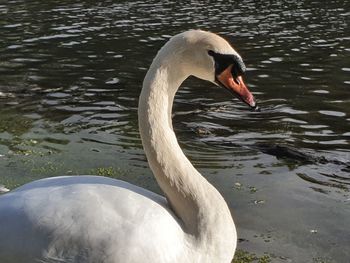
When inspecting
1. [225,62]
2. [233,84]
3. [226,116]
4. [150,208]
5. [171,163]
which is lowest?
[226,116]


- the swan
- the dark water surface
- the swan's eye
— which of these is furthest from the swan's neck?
the dark water surface

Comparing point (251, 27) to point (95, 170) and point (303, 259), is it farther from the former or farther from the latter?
point (303, 259)

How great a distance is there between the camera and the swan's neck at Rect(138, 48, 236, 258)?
4.73 meters

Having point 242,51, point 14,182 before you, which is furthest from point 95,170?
point 242,51

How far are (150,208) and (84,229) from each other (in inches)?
18.6

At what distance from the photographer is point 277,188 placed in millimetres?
8055

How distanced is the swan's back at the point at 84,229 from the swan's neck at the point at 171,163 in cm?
26

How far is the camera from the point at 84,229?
14.1ft

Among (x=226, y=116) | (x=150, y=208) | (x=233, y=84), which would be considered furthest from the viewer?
(x=226, y=116)

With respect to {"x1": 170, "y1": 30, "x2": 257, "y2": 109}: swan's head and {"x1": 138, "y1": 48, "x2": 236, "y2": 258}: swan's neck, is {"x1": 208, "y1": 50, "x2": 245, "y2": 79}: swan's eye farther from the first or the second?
{"x1": 138, "y1": 48, "x2": 236, "y2": 258}: swan's neck

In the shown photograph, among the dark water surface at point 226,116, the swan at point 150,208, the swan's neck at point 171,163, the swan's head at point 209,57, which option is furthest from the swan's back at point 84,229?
the dark water surface at point 226,116

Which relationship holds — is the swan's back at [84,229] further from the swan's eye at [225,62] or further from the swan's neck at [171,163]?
the swan's eye at [225,62]

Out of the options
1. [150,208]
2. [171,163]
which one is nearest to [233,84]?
[171,163]

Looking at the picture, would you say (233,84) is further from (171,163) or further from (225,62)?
(171,163)
